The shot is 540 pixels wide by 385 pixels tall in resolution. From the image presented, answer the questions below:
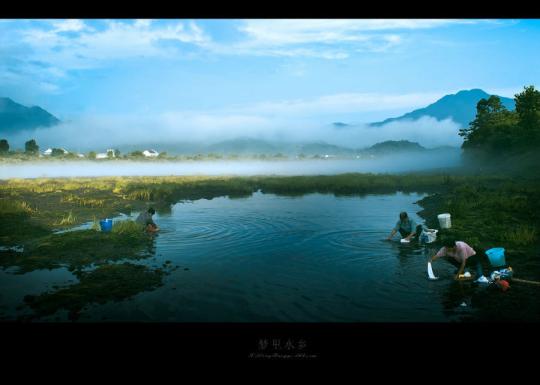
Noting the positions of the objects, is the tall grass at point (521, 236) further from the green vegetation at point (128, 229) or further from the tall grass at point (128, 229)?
the tall grass at point (128, 229)

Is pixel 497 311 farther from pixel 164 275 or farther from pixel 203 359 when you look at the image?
pixel 164 275

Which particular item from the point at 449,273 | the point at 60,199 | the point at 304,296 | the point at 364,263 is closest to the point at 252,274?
the point at 304,296

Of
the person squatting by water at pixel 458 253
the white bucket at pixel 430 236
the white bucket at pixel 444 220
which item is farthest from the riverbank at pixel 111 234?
the person squatting by water at pixel 458 253

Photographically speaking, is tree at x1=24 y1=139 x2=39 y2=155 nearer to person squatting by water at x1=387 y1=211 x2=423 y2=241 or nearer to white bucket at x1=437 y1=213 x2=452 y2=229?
person squatting by water at x1=387 y1=211 x2=423 y2=241

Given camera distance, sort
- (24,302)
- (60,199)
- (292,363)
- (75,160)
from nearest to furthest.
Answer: (292,363) < (24,302) < (60,199) < (75,160)

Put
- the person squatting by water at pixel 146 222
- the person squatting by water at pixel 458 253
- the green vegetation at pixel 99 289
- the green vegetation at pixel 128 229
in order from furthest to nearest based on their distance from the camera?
the person squatting by water at pixel 146 222, the green vegetation at pixel 128 229, the person squatting by water at pixel 458 253, the green vegetation at pixel 99 289

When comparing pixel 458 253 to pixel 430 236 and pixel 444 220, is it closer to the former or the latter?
pixel 430 236
